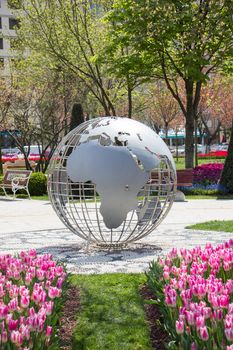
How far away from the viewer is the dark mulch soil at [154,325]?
5.26 metres

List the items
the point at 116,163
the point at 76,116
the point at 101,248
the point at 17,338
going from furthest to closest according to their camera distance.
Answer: the point at 76,116 → the point at 101,248 → the point at 116,163 → the point at 17,338

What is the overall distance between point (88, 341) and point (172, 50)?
19.4 meters

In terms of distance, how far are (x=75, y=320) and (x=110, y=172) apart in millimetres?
2663

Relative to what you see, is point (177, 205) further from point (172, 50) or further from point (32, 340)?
point (32, 340)

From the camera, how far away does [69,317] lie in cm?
591

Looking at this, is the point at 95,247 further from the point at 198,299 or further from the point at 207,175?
the point at 207,175

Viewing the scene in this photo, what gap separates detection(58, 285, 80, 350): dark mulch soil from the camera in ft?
17.4

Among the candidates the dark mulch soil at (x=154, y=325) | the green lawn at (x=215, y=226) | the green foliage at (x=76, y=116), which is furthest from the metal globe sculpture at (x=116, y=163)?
the green foliage at (x=76, y=116)

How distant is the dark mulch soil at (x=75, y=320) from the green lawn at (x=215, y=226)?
4887 mm

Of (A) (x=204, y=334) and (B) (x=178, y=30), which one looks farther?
(B) (x=178, y=30)

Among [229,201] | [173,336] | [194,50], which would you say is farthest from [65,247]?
[194,50]

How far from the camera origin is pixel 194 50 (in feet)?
70.9

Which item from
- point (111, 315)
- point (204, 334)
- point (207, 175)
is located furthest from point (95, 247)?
point (207, 175)

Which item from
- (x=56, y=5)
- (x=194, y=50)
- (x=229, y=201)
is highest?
(x=56, y=5)
